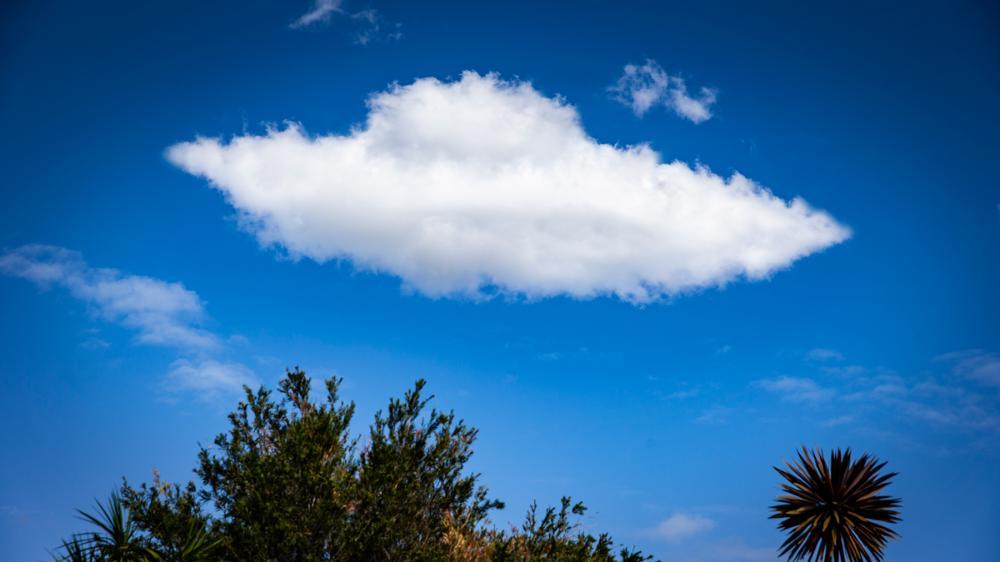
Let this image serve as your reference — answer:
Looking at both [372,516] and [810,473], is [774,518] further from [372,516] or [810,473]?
[372,516]

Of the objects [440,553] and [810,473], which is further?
[810,473]

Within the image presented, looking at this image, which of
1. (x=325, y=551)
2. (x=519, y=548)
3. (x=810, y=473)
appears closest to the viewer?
(x=325, y=551)

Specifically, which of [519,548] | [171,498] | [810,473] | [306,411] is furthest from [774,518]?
[171,498]

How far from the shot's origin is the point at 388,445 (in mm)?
18125

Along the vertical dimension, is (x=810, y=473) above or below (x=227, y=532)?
above

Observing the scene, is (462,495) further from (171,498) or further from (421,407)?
(171,498)

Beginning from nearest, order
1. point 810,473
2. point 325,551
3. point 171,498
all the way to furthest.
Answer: point 325,551 < point 171,498 < point 810,473

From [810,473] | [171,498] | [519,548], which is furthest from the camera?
[810,473]

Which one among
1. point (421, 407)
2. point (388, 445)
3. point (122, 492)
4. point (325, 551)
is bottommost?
point (325, 551)

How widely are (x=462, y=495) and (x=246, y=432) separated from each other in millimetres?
6975

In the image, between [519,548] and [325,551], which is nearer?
[325,551]

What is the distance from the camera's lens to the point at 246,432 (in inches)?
782

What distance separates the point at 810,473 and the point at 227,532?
1024 inches

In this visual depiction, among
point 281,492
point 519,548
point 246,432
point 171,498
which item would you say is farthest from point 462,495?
point 171,498
